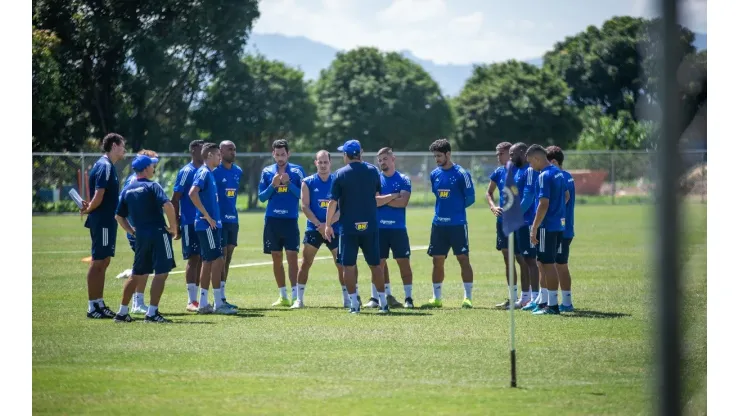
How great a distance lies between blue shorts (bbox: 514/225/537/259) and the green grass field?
0.96 m

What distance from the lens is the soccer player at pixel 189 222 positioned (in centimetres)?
1316

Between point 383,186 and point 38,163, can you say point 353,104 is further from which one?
point 383,186

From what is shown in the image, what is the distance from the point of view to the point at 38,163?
37.4m

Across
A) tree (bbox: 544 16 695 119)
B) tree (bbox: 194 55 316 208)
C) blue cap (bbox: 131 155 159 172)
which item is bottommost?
blue cap (bbox: 131 155 159 172)

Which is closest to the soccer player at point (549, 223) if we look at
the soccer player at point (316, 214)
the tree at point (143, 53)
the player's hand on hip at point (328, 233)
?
the player's hand on hip at point (328, 233)

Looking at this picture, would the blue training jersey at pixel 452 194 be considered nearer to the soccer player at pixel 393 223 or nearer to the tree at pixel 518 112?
the soccer player at pixel 393 223

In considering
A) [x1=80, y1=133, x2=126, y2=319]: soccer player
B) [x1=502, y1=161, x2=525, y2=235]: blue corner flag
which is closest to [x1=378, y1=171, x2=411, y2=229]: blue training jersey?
[x1=80, y1=133, x2=126, y2=319]: soccer player

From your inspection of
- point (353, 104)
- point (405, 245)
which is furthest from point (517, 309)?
point (353, 104)

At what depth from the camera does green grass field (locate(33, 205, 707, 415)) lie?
795cm

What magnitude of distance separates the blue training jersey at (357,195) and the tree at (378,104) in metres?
58.6

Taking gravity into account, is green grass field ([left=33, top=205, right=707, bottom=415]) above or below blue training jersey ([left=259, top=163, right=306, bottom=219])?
below

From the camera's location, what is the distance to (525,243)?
13.6 m

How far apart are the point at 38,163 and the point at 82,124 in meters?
2.51

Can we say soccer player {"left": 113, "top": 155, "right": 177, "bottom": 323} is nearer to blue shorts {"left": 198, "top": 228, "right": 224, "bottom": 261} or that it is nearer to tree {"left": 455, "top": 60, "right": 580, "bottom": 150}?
blue shorts {"left": 198, "top": 228, "right": 224, "bottom": 261}
